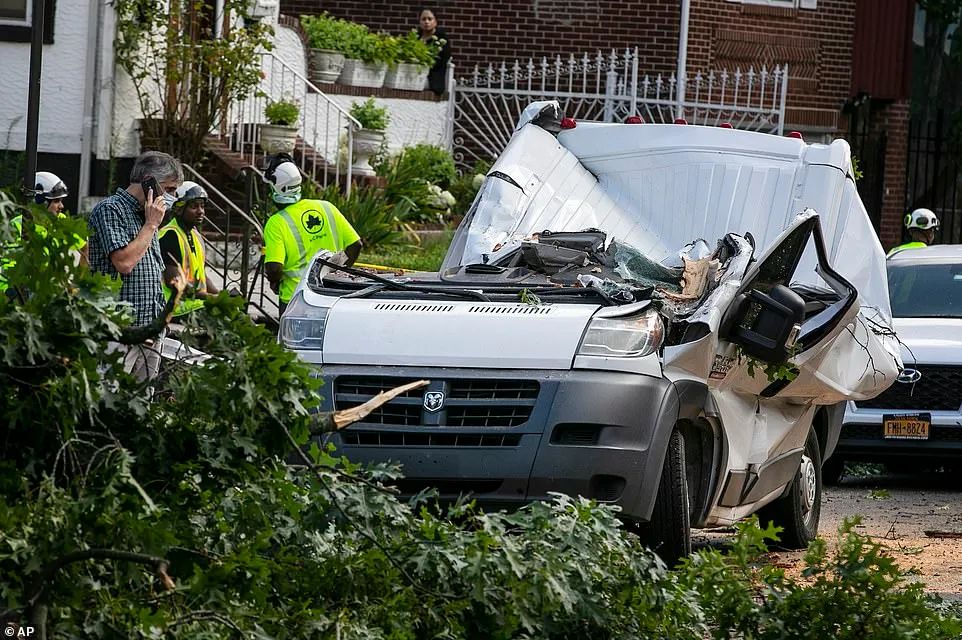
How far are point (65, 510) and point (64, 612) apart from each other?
256 mm

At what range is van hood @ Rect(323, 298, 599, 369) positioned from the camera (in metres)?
7.04

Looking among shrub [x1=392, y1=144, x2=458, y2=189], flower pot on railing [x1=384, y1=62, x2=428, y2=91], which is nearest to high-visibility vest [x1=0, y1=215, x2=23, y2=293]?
shrub [x1=392, y1=144, x2=458, y2=189]

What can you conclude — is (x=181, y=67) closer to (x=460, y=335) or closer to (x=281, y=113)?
(x=281, y=113)

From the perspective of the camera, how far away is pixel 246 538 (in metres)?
4.59

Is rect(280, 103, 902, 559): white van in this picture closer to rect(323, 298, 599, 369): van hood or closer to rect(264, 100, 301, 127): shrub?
rect(323, 298, 599, 369): van hood

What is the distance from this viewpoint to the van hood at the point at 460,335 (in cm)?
704

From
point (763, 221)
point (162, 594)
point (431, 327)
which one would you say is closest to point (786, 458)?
point (763, 221)

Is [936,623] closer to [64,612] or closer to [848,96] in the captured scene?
[64,612]

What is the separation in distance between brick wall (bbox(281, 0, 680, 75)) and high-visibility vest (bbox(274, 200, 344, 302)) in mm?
12822

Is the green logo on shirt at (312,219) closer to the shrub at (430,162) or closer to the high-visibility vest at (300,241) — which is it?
the high-visibility vest at (300,241)

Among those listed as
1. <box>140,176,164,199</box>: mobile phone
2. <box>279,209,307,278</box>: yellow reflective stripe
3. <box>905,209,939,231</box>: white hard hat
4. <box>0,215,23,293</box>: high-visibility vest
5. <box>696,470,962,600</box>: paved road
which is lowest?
<box>696,470,962,600</box>: paved road

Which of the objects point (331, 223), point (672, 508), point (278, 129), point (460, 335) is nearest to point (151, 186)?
point (460, 335)

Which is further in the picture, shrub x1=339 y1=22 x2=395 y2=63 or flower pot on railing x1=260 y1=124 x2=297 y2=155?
shrub x1=339 y1=22 x2=395 y2=63

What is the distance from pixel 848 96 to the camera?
25.4 m
